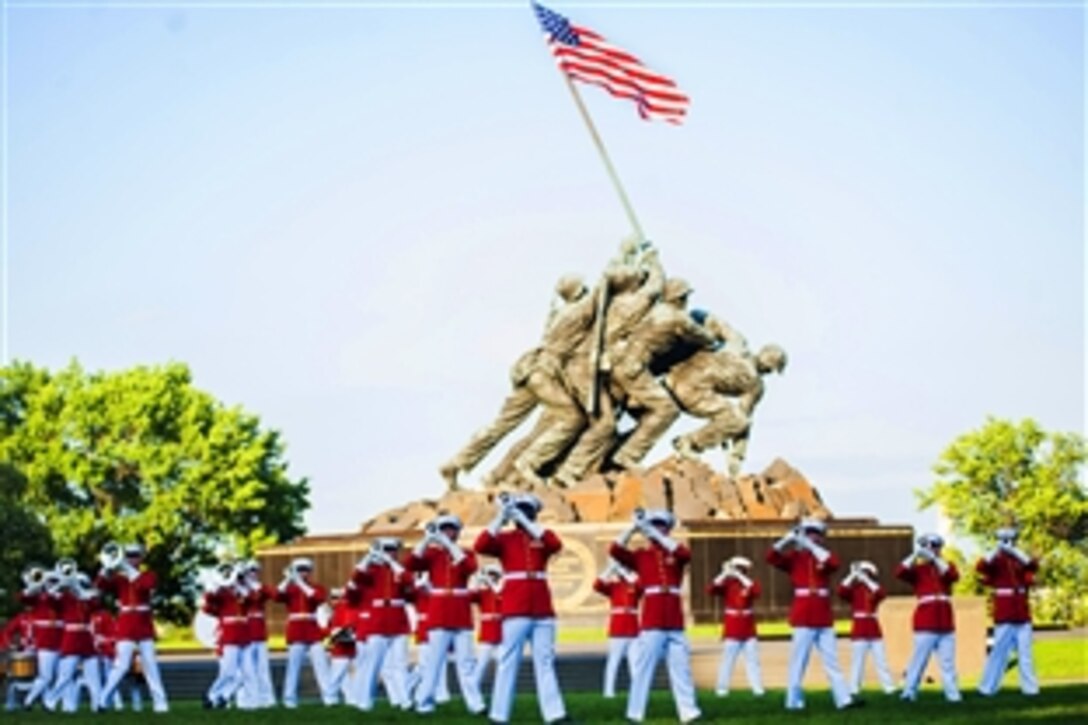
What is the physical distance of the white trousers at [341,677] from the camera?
94.4 ft

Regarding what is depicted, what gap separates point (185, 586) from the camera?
232ft

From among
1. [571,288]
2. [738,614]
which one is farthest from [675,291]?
[738,614]

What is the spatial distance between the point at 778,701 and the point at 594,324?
2454 cm

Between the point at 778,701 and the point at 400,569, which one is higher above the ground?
the point at 400,569

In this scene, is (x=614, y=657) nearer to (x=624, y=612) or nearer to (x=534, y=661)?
(x=624, y=612)

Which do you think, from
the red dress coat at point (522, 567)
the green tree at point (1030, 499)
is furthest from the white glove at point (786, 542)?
the green tree at point (1030, 499)

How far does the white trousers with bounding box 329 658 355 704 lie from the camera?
28766 millimetres

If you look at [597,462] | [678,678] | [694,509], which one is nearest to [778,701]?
[678,678]

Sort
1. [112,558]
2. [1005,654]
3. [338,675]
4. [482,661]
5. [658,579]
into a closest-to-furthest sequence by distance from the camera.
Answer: [658,579]
[1005,654]
[482,661]
[112,558]
[338,675]

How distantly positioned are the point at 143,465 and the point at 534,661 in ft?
163

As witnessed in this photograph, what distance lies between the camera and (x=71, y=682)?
29.3 metres

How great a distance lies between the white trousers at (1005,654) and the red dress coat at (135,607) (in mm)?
10543

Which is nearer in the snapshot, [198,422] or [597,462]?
[597,462]

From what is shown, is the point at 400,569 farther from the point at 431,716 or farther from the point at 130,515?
the point at 130,515
